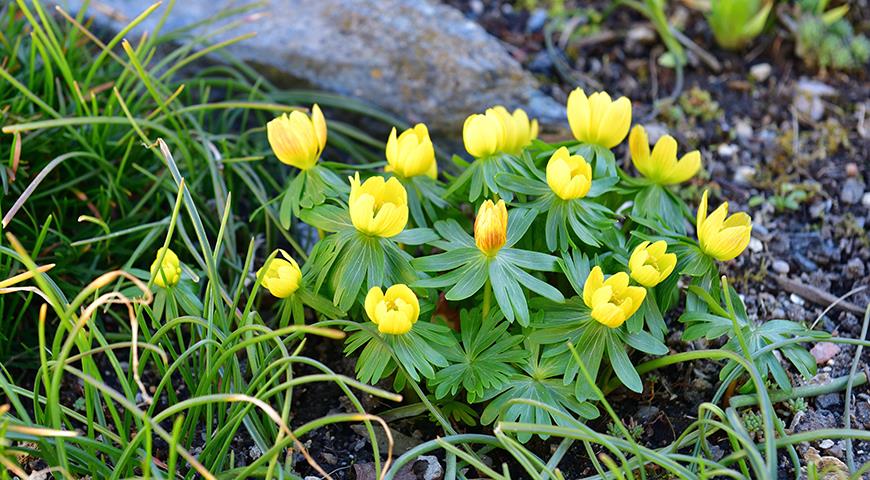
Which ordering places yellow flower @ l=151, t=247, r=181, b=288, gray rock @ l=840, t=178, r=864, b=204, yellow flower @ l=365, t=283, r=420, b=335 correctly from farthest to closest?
1. gray rock @ l=840, t=178, r=864, b=204
2. yellow flower @ l=151, t=247, r=181, b=288
3. yellow flower @ l=365, t=283, r=420, b=335

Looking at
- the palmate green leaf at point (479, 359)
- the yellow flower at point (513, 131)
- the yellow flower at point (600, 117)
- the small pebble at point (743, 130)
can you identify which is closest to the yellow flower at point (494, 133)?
the yellow flower at point (513, 131)

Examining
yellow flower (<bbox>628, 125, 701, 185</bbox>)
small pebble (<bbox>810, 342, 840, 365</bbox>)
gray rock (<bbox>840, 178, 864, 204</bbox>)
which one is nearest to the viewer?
yellow flower (<bbox>628, 125, 701, 185</bbox>)

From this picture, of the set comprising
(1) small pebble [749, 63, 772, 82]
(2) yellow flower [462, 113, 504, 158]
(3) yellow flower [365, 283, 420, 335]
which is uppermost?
(2) yellow flower [462, 113, 504, 158]

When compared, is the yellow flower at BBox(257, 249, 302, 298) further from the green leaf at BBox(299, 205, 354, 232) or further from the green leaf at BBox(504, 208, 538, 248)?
the green leaf at BBox(504, 208, 538, 248)

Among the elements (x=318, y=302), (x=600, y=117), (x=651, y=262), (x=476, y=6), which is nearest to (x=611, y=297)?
(x=651, y=262)

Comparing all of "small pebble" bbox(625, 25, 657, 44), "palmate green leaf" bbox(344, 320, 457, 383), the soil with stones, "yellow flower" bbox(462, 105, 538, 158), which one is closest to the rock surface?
the soil with stones

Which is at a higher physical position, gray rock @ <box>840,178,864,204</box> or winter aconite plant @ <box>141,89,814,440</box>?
winter aconite plant @ <box>141,89,814,440</box>

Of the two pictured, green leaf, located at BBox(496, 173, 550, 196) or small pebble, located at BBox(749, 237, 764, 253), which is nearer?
green leaf, located at BBox(496, 173, 550, 196)
